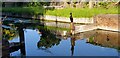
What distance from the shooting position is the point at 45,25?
2856 centimetres

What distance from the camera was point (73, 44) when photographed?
19.3 m

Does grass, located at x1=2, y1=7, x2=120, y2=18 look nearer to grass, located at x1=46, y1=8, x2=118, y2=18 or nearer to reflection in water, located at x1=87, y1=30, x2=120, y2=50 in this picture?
grass, located at x1=46, y1=8, x2=118, y2=18

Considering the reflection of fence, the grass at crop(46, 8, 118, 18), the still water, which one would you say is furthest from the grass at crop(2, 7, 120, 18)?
the still water

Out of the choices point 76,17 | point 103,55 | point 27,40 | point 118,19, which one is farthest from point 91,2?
point 103,55

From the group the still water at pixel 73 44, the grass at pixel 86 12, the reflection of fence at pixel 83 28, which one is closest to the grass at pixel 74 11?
the grass at pixel 86 12

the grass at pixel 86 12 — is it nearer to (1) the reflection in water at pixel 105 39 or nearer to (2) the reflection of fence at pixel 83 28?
(2) the reflection of fence at pixel 83 28

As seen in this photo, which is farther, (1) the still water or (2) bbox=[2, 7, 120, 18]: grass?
(2) bbox=[2, 7, 120, 18]: grass

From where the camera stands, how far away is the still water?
55.9 feet

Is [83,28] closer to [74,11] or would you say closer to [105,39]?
[105,39]

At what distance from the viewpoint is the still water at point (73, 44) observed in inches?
671

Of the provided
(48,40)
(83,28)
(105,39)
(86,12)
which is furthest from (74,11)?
(105,39)

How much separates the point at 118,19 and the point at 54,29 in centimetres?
651

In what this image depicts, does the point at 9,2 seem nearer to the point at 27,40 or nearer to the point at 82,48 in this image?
the point at 27,40

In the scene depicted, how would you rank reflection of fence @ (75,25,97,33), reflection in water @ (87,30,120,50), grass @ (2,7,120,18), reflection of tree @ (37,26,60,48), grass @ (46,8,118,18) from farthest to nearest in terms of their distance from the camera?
grass @ (2,7,120,18) → grass @ (46,8,118,18) → reflection of fence @ (75,25,97,33) → reflection of tree @ (37,26,60,48) → reflection in water @ (87,30,120,50)
